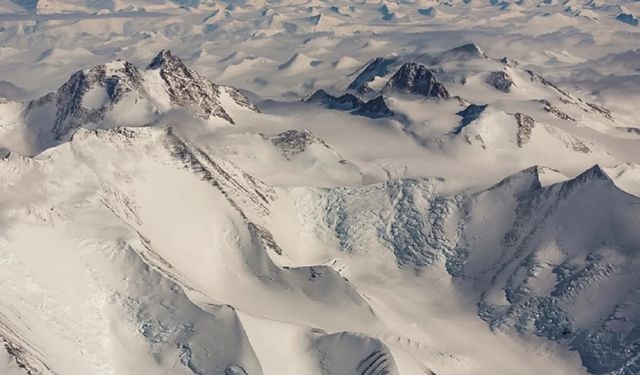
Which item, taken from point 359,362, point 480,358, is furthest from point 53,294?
point 480,358

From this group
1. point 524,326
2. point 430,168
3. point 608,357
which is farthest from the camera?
point 430,168

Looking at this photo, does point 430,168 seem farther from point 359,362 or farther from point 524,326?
point 359,362

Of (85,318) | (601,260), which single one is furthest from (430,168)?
(85,318)

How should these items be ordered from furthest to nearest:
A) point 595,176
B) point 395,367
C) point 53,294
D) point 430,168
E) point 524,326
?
point 430,168 → point 595,176 → point 524,326 → point 53,294 → point 395,367

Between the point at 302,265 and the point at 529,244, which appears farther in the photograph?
the point at 529,244

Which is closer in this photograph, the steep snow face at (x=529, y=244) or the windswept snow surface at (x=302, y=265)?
the windswept snow surface at (x=302, y=265)

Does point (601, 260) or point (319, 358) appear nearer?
point (319, 358)

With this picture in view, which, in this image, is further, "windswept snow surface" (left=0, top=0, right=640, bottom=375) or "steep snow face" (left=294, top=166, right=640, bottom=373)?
"steep snow face" (left=294, top=166, right=640, bottom=373)

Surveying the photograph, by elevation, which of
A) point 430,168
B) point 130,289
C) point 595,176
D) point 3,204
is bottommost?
point 430,168

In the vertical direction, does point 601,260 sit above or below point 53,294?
below

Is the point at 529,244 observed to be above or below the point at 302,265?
below
